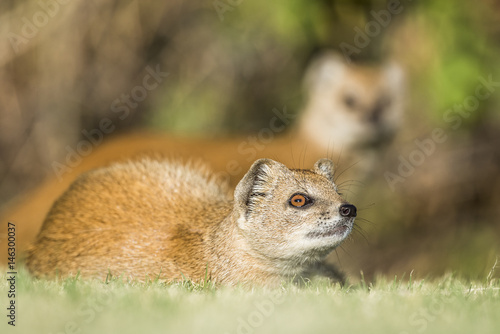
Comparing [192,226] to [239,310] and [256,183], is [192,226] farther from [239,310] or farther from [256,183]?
[239,310]

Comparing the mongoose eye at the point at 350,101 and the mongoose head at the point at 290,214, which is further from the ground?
the mongoose eye at the point at 350,101

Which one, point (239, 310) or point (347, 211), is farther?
point (347, 211)

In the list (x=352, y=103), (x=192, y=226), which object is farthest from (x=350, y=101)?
(x=192, y=226)

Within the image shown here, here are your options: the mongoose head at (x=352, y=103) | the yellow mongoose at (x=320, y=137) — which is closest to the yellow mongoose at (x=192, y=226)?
the yellow mongoose at (x=320, y=137)

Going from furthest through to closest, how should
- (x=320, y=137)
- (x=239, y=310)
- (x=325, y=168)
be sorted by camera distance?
1. (x=320, y=137)
2. (x=325, y=168)
3. (x=239, y=310)

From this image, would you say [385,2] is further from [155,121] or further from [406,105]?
[155,121]

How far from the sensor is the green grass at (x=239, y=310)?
12.7ft

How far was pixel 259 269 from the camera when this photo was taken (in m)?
5.61

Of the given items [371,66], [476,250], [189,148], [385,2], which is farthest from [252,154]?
[476,250]

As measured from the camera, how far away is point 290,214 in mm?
5504

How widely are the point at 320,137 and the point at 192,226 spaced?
476 centimetres

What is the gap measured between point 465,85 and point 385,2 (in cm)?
185

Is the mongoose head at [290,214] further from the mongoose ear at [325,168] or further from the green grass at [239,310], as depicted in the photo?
the green grass at [239,310]

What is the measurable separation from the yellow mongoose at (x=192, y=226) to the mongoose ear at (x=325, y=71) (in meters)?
4.35
